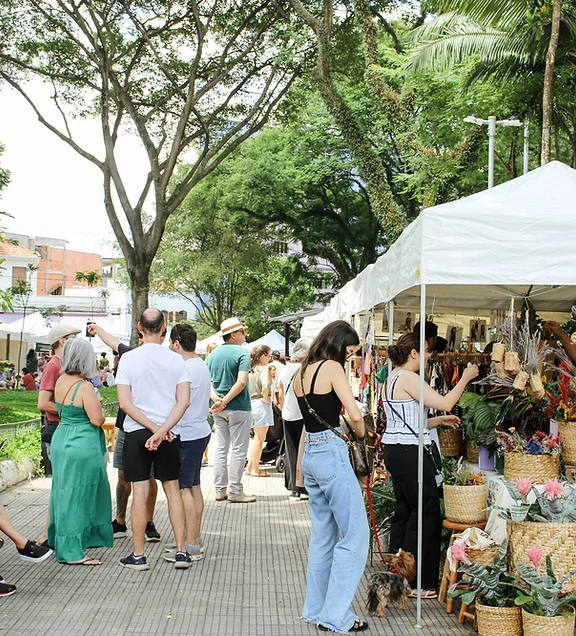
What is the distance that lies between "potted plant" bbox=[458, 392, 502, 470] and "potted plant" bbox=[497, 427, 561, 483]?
0.46 metres

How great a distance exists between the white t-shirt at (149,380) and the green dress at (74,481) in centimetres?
54

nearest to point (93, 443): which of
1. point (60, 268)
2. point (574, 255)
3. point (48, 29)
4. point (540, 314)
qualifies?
point (574, 255)

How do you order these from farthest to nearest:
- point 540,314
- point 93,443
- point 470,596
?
1. point 540,314
2. point 93,443
3. point 470,596

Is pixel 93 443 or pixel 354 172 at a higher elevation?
pixel 354 172

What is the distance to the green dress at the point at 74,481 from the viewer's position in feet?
22.4

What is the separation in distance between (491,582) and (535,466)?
83 centimetres

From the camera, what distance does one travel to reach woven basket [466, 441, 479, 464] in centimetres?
654

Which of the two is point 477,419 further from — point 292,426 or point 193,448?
point 292,426

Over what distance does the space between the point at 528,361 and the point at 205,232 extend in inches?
1202

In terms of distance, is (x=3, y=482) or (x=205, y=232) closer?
(x=3, y=482)

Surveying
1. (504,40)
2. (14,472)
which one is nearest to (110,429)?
(14,472)

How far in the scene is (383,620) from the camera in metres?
5.54

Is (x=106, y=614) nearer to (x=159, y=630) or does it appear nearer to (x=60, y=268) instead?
(x=159, y=630)

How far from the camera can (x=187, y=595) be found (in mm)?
6055
